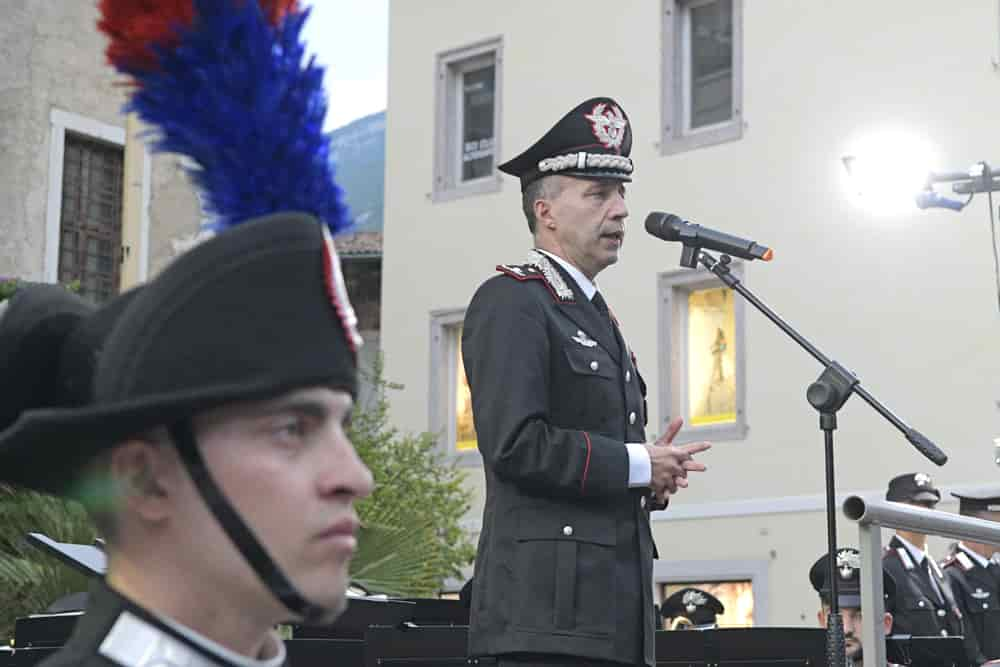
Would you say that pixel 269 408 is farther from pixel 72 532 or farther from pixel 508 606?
pixel 72 532

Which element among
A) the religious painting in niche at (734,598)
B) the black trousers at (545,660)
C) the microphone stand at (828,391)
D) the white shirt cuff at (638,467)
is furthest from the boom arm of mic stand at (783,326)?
the religious painting in niche at (734,598)

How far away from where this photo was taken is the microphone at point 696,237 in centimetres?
526

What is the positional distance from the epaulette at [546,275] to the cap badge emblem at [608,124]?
351mm

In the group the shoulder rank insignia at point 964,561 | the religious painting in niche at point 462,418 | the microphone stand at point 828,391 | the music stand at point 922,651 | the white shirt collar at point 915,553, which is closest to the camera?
the microphone stand at point 828,391

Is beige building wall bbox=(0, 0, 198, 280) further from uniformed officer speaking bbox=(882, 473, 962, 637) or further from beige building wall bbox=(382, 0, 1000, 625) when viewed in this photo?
beige building wall bbox=(382, 0, 1000, 625)

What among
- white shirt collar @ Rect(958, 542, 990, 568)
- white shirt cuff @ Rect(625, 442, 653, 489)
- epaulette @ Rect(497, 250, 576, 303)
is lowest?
white shirt cuff @ Rect(625, 442, 653, 489)

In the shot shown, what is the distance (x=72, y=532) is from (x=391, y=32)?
13.2 m

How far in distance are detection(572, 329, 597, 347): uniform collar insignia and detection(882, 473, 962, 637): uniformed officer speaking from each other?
4.47m

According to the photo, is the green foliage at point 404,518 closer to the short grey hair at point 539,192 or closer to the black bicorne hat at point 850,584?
the black bicorne hat at point 850,584

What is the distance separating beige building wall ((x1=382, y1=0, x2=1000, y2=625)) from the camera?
15469 mm

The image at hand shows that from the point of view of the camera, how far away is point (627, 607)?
3.90 metres

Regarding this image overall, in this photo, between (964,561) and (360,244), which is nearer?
(964,561)

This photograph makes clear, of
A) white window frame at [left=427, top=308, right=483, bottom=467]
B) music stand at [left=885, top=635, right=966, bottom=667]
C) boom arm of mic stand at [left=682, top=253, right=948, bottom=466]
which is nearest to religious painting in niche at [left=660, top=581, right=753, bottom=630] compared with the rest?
white window frame at [left=427, top=308, right=483, bottom=467]

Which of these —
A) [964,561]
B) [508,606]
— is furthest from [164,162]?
[964,561]
